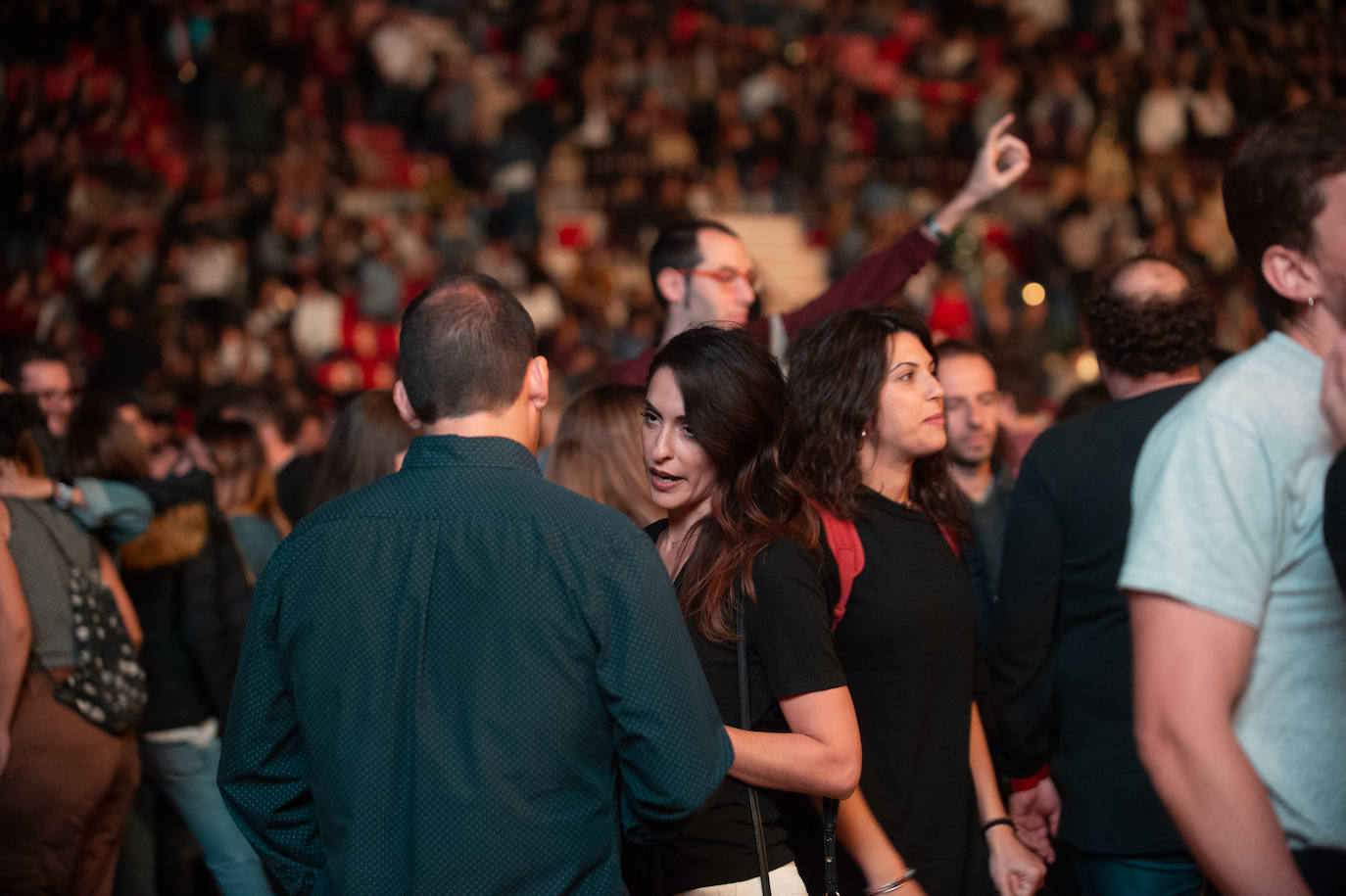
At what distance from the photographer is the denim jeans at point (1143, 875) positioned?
84.2 inches

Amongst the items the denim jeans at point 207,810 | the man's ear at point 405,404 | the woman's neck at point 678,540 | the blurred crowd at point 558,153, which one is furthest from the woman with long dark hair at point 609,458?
the blurred crowd at point 558,153

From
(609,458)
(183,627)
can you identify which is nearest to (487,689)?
(609,458)

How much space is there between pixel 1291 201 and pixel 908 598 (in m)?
0.99

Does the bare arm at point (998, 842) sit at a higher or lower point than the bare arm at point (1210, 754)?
lower

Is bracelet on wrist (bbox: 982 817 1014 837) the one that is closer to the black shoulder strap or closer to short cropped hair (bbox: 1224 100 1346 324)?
the black shoulder strap

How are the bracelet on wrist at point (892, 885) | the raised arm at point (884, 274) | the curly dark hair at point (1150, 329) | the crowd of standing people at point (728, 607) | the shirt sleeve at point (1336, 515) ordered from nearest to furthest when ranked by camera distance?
1. the shirt sleeve at point (1336, 515)
2. the crowd of standing people at point (728, 607)
3. the bracelet on wrist at point (892, 885)
4. the curly dark hair at point (1150, 329)
5. the raised arm at point (884, 274)

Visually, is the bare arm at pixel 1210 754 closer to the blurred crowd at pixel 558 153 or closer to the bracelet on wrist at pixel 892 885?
the bracelet on wrist at pixel 892 885

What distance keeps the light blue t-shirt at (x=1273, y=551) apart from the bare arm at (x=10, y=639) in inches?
90.6

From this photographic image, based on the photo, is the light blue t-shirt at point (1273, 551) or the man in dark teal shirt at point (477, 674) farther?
the man in dark teal shirt at point (477, 674)

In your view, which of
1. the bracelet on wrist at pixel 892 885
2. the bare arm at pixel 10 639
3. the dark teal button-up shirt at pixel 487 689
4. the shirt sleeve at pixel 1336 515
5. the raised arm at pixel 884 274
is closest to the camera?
the shirt sleeve at pixel 1336 515

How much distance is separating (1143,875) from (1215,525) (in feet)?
3.87

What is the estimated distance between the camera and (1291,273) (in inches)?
52.2

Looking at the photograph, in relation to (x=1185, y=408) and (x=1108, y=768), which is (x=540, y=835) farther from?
(x=1108, y=768)

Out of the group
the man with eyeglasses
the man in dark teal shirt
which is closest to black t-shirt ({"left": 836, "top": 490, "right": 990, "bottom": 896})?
the man in dark teal shirt
